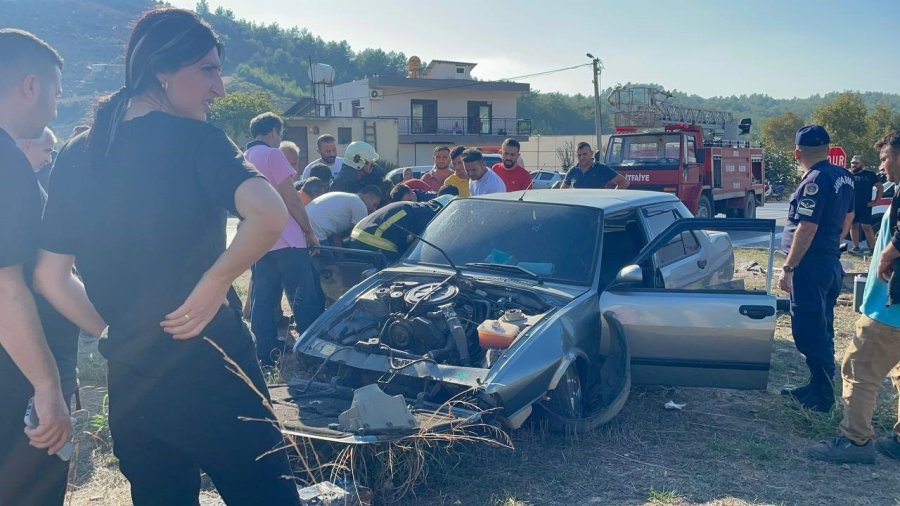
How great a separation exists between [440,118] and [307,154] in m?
8.27

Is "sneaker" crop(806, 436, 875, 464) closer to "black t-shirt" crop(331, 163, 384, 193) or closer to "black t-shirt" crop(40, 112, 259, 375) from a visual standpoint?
"black t-shirt" crop(40, 112, 259, 375)

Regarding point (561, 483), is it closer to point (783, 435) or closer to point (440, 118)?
point (783, 435)

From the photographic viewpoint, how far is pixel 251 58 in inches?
4943

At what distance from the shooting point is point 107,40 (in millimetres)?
117625

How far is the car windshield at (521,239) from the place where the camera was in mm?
4449

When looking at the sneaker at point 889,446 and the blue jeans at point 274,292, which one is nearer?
the sneaker at point 889,446

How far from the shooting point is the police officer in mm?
4465

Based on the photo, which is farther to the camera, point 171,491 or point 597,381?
point 597,381

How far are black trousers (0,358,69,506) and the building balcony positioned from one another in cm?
3638

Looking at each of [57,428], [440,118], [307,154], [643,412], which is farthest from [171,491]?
[440,118]

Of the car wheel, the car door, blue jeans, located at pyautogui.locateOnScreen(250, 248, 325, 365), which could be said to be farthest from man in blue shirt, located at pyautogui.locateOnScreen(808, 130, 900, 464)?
the car wheel

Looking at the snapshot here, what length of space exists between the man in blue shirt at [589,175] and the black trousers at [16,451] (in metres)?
7.08

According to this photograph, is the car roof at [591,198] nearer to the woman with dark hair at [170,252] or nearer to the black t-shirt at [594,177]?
the black t-shirt at [594,177]

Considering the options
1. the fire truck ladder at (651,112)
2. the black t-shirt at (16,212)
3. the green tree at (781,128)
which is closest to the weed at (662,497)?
the black t-shirt at (16,212)
